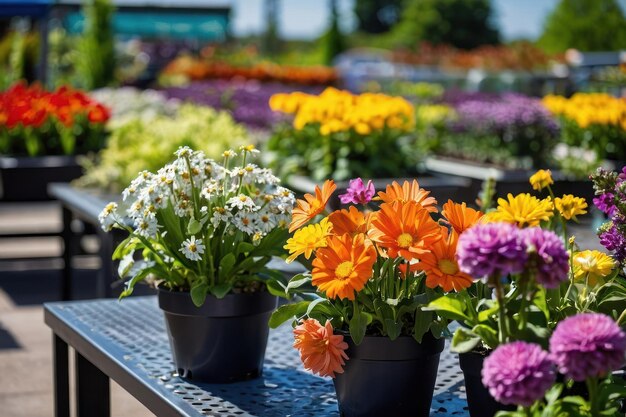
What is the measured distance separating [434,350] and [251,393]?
0.46 meters

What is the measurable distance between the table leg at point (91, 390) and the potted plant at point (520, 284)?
1.12 meters

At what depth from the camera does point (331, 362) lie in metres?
1.90

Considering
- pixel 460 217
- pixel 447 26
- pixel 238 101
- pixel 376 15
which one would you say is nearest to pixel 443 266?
pixel 460 217

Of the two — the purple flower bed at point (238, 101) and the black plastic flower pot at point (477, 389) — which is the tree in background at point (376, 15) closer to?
the purple flower bed at point (238, 101)

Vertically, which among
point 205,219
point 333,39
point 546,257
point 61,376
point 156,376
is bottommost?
point 61,376

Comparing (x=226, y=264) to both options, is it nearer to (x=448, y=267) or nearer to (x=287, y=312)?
(x=287, y=312)

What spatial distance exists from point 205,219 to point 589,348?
42.1 inches

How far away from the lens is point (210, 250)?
2.34m

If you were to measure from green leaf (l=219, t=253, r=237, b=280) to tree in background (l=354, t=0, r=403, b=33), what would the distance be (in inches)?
2660

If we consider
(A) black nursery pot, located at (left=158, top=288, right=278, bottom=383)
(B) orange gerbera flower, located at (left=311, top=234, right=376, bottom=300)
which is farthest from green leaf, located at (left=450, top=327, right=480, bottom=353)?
(A) black nursery pot, located at (left=158, top=288, right=278, bottom=383)

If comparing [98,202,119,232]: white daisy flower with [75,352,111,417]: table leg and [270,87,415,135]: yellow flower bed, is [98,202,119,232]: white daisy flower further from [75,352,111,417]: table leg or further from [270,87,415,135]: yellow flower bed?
[270,87,415,135]: yellow flower bed

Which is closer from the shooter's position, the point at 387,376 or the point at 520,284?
the point at 520,284

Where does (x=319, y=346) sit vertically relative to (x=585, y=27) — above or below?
below

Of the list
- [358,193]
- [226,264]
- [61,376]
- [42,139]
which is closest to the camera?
[358,193]
